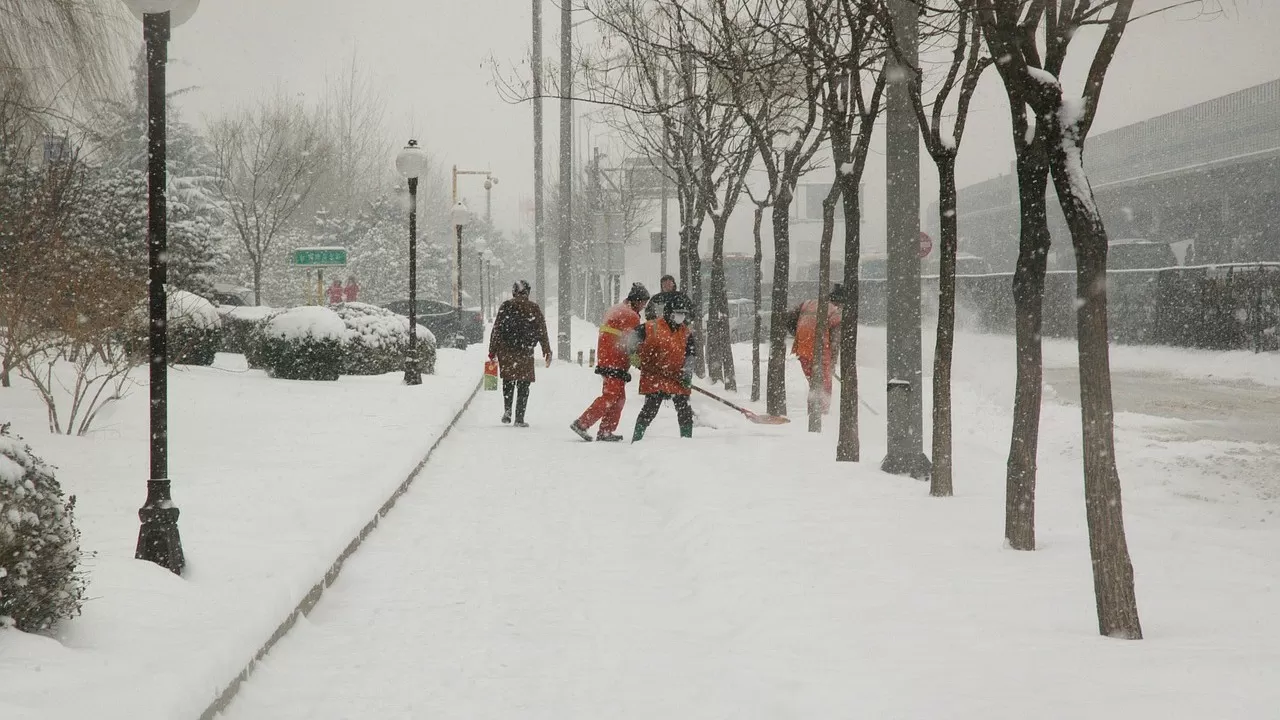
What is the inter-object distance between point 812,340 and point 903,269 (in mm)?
7561

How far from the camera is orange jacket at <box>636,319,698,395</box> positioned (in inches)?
500

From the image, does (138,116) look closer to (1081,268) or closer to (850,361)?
(850,361)

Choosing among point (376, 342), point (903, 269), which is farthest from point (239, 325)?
point (903, 269)

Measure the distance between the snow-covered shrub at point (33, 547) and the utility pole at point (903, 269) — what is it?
6.70m

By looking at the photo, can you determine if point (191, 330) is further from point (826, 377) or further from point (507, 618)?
point (507, 618)

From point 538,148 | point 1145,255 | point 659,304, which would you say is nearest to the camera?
point 659,304

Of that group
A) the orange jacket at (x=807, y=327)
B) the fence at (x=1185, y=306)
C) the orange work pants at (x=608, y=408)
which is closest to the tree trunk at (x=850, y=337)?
the orange work pants at (x=608, y=408)

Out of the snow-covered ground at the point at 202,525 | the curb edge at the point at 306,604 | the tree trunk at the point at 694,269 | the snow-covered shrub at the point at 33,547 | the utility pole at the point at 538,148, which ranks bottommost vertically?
the curb edge at the point at 306,604

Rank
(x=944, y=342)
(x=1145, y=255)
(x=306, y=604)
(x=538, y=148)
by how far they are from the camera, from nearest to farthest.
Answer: (x=306, y=604) → (x=944, y=342) → (x=538, y=148) → (x=1145, y=255)

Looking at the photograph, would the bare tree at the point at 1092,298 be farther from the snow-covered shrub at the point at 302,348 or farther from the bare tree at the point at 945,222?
the snow-covered shrub at the point at 302,348

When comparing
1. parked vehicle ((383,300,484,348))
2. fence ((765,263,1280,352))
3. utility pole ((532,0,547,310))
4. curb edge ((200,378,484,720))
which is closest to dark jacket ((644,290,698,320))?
curb edge ((200,378,484,720))

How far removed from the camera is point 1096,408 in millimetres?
4926

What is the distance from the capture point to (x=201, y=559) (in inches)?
245

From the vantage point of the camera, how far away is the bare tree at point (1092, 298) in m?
4.82
